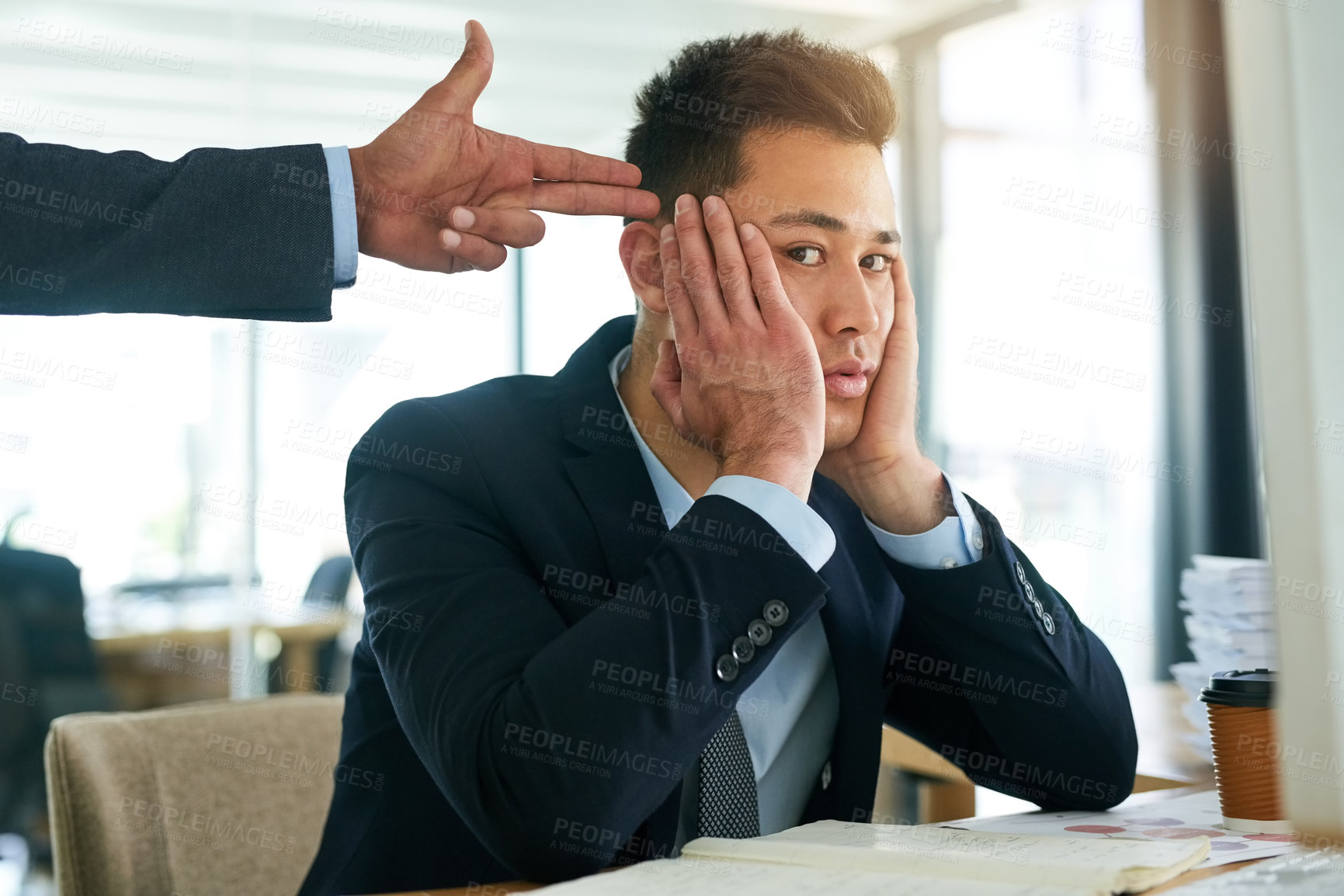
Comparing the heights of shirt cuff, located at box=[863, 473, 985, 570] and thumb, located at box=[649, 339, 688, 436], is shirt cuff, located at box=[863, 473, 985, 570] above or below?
below

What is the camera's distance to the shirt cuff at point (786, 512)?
3.58 feet

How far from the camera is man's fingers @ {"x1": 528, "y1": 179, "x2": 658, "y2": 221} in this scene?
1.42 metres

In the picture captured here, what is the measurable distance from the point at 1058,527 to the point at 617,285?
104 inches

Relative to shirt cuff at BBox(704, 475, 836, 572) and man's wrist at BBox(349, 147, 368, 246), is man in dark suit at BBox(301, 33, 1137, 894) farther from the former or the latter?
man's wrist at BBox(349, 147, 368, 246)

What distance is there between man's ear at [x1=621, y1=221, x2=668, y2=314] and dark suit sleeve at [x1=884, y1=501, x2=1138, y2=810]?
482 millimetres

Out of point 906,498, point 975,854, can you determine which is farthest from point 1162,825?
point 906,498

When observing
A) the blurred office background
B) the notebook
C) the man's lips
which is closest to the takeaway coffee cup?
the notebook

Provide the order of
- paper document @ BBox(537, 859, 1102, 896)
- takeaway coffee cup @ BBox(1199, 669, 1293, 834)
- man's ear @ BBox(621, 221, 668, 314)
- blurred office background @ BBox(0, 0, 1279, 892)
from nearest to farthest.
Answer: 1. paper document @ BBox(537, 859, 1102, 896)
2. takeaway coffee cup @ BBox(1199, 669, 1293, 834)
3. man's ear @ BBox(621, 221, 668, 314)
4. blurred office background @ BBox(0, 0, 1279, 892)

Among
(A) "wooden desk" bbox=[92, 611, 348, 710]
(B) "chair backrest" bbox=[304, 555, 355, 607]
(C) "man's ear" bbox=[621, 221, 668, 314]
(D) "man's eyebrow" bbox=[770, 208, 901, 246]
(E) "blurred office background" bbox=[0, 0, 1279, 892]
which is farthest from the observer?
Result: (B) "chair backrest" bbox=[304, 555, 355, 607]

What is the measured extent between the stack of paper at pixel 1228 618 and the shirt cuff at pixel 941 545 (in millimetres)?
445

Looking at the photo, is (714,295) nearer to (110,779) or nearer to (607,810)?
(607,810)

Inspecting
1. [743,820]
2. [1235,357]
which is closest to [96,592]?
[743,820]

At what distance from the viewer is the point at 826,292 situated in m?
1.41

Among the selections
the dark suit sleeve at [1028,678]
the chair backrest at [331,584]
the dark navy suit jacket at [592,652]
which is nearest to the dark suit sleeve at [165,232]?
the dark navy suit jacket at [592,652]
